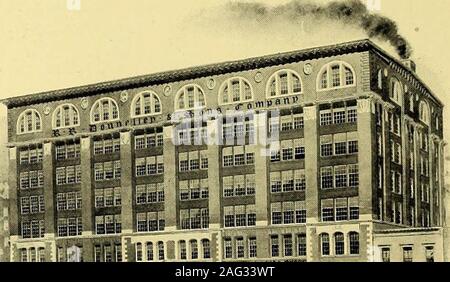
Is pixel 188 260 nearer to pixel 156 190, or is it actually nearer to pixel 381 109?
pixel 156 190

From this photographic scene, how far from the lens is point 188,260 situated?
7324mm

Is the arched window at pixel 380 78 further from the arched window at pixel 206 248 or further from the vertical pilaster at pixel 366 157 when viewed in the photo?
the arched window at pixel 206 248

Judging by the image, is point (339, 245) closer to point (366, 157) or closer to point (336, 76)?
point (366, 157)

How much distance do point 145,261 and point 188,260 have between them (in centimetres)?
40

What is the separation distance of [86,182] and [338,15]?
2.71 meters

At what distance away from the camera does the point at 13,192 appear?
8078 millimetres

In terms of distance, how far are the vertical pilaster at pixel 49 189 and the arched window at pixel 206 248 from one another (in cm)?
148

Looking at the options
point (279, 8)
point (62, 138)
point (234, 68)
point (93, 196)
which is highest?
point (279, 8)

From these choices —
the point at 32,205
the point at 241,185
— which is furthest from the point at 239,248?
the point at 32,205

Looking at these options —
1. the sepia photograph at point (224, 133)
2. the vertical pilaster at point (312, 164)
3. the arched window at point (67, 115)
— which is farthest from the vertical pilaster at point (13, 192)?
the vertical pilaster at point (312, 164)

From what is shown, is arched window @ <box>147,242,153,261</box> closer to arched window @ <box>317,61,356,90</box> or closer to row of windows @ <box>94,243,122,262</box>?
row of windows @ <box>94,243,122,262</box>

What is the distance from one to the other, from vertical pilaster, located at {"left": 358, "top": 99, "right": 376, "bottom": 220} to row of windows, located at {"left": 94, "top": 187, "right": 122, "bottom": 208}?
219 cm
